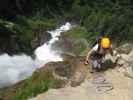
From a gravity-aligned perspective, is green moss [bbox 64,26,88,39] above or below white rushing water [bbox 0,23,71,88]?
above

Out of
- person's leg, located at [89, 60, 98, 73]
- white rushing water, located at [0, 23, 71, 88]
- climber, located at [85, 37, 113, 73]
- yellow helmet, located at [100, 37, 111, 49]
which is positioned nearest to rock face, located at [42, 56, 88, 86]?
person's leg, located at [89, 60, 98, 73]

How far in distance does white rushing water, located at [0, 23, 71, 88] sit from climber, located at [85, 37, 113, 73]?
9346 mm

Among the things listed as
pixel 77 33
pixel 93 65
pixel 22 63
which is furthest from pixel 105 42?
pixel 77 33

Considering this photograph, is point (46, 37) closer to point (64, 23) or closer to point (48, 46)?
point (48, 46)

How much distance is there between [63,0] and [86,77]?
3565cm

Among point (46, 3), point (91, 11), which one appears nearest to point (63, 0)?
point (46, 3)

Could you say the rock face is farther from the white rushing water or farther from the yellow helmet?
the white rushing water

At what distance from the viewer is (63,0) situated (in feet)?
155

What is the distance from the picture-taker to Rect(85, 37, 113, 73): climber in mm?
12039

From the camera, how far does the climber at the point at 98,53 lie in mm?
12039

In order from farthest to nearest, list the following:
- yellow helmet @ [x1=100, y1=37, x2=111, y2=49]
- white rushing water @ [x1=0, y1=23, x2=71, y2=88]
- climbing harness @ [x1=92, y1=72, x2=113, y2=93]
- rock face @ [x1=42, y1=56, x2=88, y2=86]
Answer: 1. white rushing water @ [x1=0, y1=23, x2=71, y2=88]
2. rock face @ [x1=42, y1=56, x2=88, y2=86]
3. yellow helmet @ [x1=100, y1=37, x2=111, y2=49]
4. climbing harness @ [x1=92, y1=72, x2=113, y2=93]

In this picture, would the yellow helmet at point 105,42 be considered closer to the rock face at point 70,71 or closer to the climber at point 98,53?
the climber at point 98,53

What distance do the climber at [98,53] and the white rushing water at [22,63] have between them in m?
9.35

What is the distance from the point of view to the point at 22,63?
27.5m
